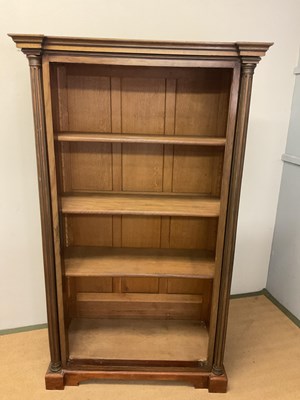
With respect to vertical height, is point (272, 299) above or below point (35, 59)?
below

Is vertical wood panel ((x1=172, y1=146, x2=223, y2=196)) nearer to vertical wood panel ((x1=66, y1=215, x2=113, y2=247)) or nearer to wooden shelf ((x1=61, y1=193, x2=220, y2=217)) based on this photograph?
wooden shelf ((x1=61, y1=193, x2=220, y2=217))

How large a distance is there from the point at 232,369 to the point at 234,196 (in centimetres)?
103

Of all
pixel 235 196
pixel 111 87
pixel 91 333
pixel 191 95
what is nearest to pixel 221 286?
pixel 235 196

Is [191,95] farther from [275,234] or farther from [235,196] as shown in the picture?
[275,234]

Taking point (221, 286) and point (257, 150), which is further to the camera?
point (257, 150)

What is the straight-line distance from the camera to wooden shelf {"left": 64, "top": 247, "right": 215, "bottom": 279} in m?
1.63

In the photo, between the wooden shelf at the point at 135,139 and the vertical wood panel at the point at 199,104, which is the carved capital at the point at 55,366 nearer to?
the wooden shelf at the point at 135,139

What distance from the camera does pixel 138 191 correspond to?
5.91 feet

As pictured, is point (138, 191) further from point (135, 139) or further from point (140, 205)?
point (135, 139)

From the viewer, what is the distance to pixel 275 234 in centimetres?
234

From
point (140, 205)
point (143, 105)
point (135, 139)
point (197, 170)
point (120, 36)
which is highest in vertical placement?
point (120, 36)

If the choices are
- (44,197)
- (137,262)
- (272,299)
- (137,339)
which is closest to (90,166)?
(44,197)

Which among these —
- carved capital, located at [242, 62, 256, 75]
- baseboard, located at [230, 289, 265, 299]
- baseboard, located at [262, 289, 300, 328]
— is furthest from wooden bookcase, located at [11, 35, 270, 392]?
baseboard, located at [262, 289, 300, 328]

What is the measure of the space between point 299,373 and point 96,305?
3.93 ft
